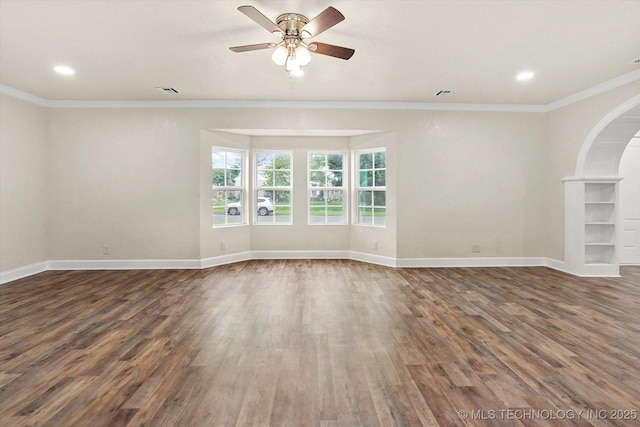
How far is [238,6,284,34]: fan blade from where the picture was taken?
8.19ft

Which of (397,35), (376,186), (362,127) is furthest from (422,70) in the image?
(376,186)

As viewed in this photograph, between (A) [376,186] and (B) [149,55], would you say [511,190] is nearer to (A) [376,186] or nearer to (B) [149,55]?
(A) [376,186]

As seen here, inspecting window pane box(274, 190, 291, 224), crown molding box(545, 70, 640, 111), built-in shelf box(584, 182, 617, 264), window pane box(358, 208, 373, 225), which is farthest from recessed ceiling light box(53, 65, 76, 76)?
built-in shelf box(584, 182, 617, 264)

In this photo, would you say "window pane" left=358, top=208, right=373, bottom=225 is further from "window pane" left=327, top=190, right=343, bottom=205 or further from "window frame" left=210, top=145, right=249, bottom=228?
"window frame" left=210, top=145, right=249, bottom=228

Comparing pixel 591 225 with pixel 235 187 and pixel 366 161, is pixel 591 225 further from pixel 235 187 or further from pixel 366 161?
pixel 235 187

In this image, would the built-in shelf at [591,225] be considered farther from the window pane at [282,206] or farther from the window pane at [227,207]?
the window pane at [227,207]

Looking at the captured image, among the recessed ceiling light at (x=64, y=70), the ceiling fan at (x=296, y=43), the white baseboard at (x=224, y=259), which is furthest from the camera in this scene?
the white baseboard at (x=224, y=259)

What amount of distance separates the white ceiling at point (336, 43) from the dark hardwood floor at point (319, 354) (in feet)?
8.97

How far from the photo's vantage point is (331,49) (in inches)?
122

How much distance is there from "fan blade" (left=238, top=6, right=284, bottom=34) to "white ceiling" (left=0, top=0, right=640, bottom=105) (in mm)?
174

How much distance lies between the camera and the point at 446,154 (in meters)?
5.96

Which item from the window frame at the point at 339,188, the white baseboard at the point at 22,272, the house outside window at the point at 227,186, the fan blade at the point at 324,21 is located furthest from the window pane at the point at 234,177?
the fan blade at the point at 324,21

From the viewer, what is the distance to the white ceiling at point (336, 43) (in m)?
2.92

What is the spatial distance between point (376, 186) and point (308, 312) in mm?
3345
